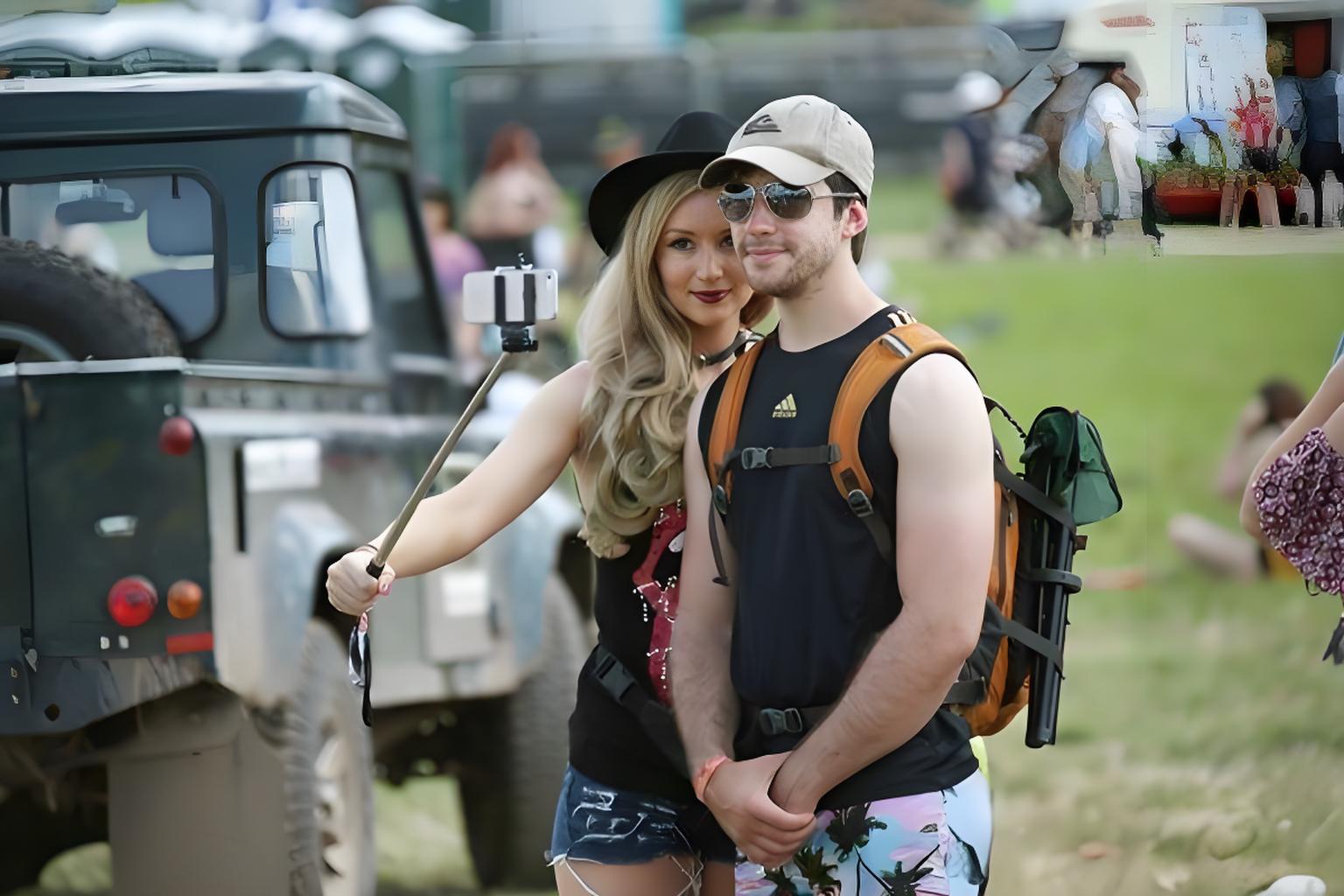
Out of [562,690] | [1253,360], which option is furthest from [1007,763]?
[1253,360]

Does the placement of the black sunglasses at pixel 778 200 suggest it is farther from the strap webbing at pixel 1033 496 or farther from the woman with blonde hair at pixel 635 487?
the strap webbing at pixel 1033 496

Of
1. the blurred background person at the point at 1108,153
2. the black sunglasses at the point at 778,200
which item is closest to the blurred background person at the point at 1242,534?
the blurred background person at the point at 1108,153

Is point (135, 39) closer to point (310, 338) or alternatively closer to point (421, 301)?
point (310, 338)

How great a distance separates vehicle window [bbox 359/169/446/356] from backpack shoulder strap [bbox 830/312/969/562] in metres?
2.27

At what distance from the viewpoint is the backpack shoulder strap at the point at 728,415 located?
2.53 m

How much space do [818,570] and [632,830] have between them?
65cm

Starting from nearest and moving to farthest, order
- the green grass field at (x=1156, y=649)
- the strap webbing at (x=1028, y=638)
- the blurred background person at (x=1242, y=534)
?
the strap webbing at (x=1028, y=638)
the green grass field at (x=1156, y=649)
the blurred background person at (x=1242, y=534)

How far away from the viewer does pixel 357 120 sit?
14.0 feet

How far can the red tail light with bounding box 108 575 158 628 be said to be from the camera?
12.3 ft

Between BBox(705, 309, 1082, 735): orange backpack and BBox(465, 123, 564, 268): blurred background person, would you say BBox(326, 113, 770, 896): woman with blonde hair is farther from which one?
BBox(465, 123, 564, 268): blurred background person

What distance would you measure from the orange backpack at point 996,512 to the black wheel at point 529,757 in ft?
9.11

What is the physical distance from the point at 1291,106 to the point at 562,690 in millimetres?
2868

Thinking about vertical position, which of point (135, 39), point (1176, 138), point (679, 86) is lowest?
point (1176, 138)

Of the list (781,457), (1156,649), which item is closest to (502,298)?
(781,457)
